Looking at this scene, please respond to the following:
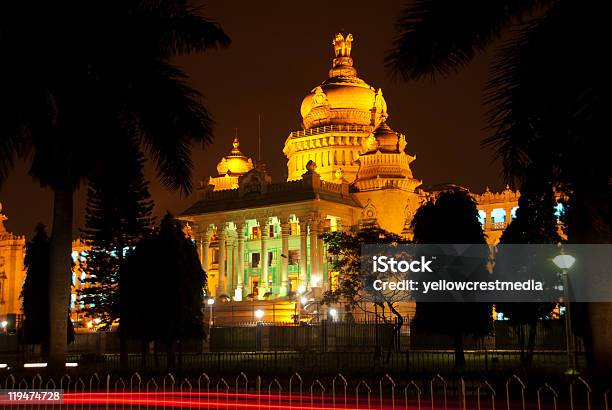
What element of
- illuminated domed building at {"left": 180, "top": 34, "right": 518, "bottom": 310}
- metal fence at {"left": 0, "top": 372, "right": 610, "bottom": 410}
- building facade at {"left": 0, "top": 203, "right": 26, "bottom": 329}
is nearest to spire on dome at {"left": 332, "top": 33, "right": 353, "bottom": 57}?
illuminated domed building at {"left": 180, "top": 34, "right": 518, "bottom": 310}

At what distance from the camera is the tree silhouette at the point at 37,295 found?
40.5 metres

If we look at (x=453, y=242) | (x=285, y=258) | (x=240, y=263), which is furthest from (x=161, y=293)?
(x=240, y=263)

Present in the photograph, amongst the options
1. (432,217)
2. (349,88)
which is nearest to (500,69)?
(432,217)

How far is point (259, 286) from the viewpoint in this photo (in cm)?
7012

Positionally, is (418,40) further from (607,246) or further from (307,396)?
(307,396)

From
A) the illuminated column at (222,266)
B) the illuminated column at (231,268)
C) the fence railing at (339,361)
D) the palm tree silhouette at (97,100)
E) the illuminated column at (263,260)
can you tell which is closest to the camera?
the palm tree silhouette at (97,100)

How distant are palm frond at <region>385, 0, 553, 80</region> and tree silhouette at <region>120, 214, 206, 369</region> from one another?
22.6 m

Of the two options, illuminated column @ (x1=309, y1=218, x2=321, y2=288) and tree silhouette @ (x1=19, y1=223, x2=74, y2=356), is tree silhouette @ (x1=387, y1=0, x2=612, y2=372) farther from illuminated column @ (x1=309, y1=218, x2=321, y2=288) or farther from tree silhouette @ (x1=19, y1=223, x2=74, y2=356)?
illuminated column @ (x1=309, y1=218, x2=321, y2=288)

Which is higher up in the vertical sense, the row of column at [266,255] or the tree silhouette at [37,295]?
the row of column at [266,255]

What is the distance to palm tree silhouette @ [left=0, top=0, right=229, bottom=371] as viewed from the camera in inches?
672

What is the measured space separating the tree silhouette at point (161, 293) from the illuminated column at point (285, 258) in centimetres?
3112

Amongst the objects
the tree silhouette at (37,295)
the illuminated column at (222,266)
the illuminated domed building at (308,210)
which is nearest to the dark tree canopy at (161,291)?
the tree silhouette at (37,295)

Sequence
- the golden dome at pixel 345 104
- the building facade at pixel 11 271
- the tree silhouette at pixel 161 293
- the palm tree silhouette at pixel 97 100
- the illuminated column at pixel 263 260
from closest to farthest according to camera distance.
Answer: the palm tree silhouette at pixel 97 100 < the tree silhouette at pixel 161 293 < the illuminated column at pixel 263 260 < the golden dome at pixel 345 104 < the building facade at pixel 11 271

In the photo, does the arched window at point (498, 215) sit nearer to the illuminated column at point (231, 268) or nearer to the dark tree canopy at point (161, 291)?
the illuminated column at point (231, 268)
